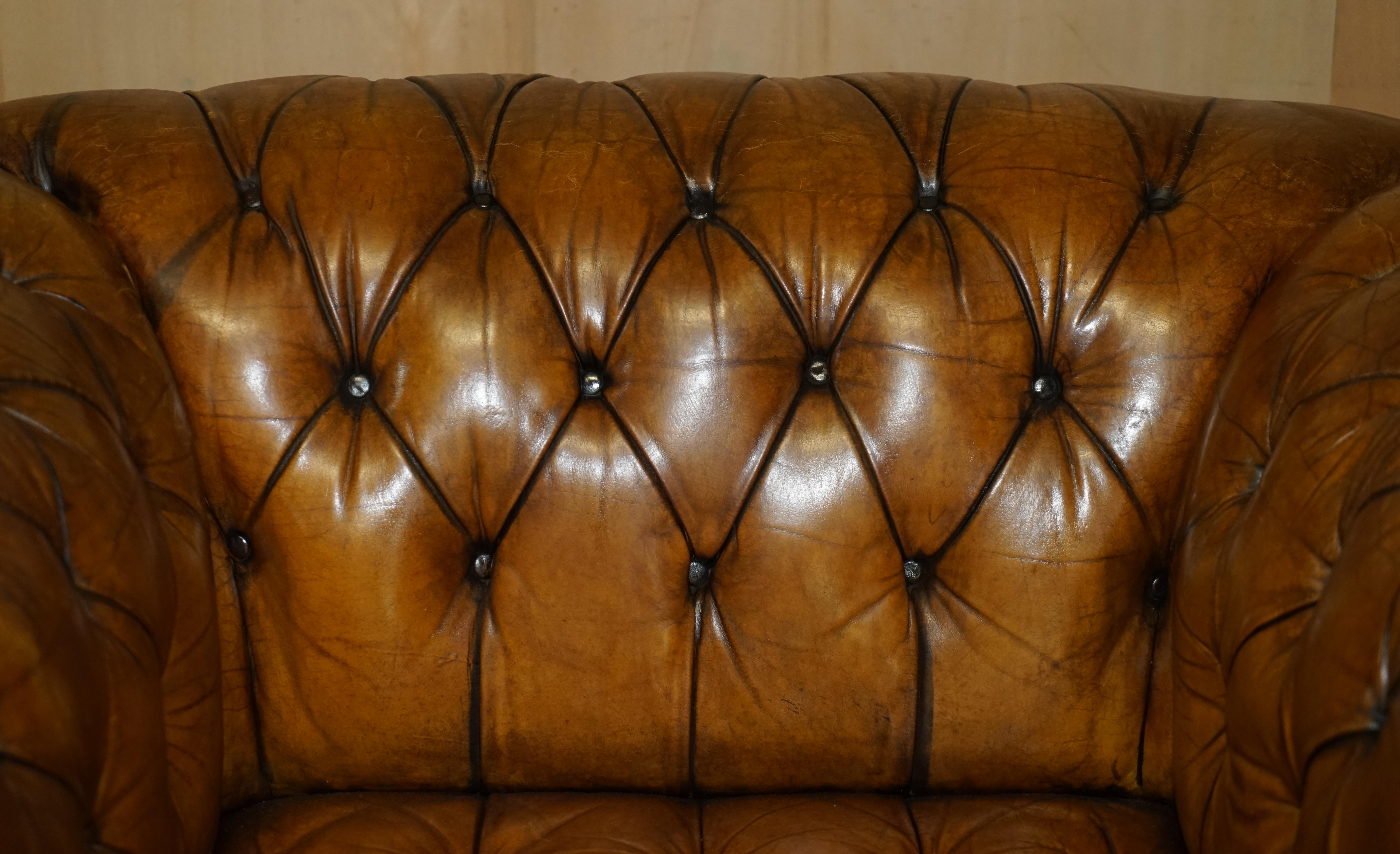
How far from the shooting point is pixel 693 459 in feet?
3.18

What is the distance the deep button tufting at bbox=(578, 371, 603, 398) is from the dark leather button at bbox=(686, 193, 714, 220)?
0.18 meters

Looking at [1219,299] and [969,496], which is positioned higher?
[1219,299]

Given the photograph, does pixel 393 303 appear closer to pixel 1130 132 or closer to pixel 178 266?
pixel 178 266

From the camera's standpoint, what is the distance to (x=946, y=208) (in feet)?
3.33

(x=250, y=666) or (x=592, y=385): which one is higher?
(x=592, y=385)

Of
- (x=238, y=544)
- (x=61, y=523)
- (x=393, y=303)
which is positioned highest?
(x=393, y=303)

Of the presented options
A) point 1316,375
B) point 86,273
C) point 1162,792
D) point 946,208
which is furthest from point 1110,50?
point 86,273

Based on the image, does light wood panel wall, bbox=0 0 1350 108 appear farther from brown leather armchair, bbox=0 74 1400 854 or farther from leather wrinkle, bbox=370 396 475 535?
leather wrinkle, bbox=370 396 475 535

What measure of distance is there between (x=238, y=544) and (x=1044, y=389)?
2.48ft

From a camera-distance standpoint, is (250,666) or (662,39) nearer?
(250,666)

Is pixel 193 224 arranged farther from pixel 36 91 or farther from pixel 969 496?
pixel 969 496

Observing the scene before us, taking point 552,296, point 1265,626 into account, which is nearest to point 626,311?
point 552,296

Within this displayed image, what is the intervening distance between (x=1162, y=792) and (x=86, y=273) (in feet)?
3.50

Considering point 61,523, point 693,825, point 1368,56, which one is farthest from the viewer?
point 1368,56
